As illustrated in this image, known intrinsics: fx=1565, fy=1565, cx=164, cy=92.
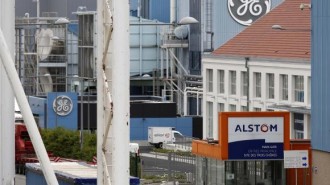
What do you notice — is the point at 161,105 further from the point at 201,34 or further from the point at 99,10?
the point at 99,10

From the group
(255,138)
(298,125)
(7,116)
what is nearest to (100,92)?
(7,116)

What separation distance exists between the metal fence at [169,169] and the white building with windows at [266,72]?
268cm

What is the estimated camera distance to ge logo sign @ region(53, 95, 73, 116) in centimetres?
7269

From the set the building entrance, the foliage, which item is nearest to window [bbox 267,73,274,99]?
the foliage

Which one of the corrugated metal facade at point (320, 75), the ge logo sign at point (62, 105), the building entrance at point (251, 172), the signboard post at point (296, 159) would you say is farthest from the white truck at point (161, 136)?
the signboard post at point (296, 159)

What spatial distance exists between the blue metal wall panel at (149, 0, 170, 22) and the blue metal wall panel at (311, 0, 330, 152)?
5318 cm

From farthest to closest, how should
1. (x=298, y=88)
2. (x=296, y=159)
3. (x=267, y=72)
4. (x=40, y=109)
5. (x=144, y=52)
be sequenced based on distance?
(x=144, y=52) < (x=40, y=109) < (x=267, y=72) < (x=298, y=88) < (x=296, y=159)

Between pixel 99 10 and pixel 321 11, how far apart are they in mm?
30931

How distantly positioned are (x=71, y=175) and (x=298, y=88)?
3467cm

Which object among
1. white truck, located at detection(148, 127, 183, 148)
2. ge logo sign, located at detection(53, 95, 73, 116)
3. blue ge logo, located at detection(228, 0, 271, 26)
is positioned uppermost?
blue ge logo, located at detection(228, 0, 271, 26)

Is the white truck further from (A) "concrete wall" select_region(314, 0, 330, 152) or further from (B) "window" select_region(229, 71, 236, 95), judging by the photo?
(A) "concrete wall" select_region(314, 0, 330, 152)

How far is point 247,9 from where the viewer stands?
7675 centimetres

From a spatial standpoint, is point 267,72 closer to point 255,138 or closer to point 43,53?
point 255,138

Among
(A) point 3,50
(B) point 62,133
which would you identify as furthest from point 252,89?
(A) point 3,50
